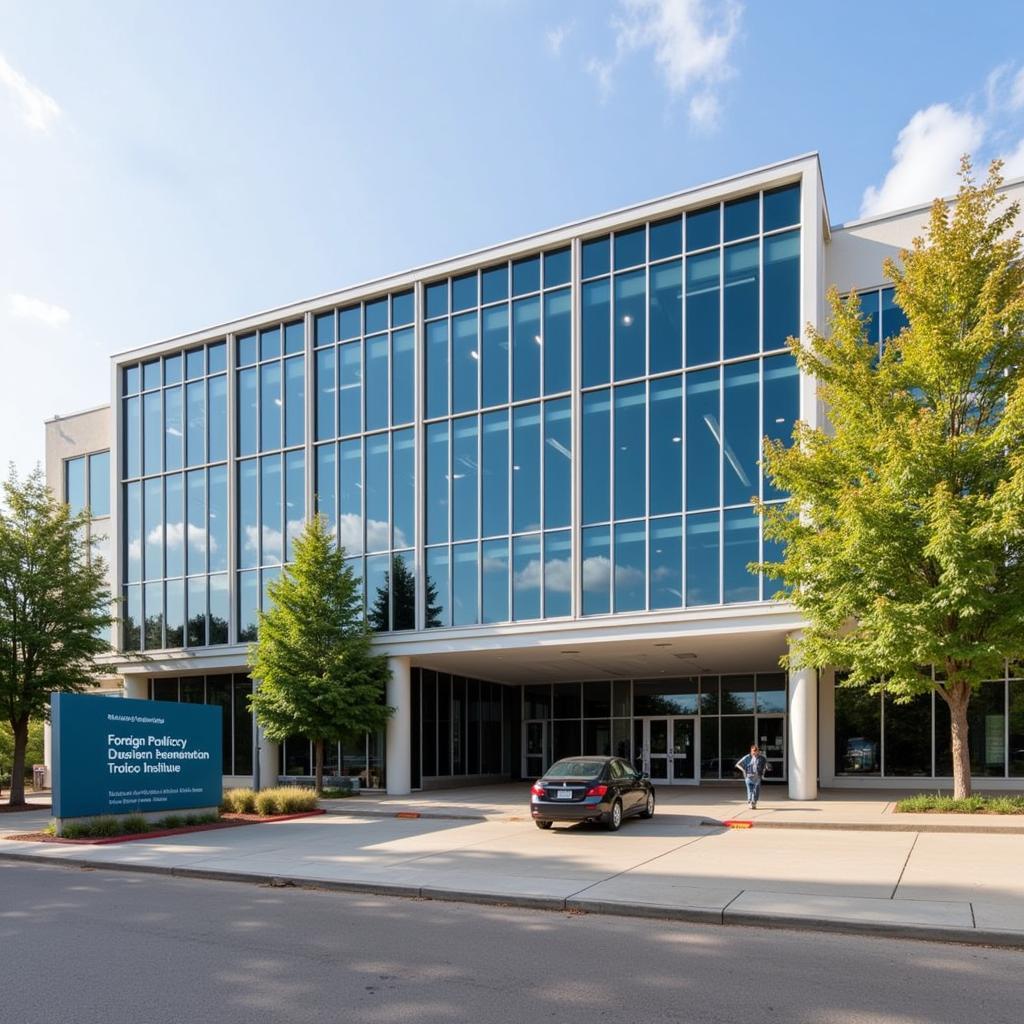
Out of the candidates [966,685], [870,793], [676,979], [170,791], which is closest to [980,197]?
[966,685]

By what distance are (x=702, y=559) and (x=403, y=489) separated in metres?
9.45

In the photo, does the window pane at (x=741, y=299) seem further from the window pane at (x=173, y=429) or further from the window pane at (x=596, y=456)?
the window pane at (x=173, y=429)

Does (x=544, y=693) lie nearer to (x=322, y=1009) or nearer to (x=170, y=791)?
(x=170, y=791)

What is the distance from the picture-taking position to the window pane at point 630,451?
2369 centimetres

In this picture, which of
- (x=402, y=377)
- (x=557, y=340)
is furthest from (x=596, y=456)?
(x=402, y=377)

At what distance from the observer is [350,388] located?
94.0 feet

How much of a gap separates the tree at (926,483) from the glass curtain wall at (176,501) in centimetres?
1909

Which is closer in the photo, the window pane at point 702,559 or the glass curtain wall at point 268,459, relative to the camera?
the window pane at point 702,559

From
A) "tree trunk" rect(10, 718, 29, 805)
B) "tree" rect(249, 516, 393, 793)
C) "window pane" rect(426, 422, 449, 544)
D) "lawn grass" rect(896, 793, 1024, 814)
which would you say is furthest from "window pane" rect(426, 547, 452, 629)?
"lawn grass" rect(896, 793, 1024, 814)

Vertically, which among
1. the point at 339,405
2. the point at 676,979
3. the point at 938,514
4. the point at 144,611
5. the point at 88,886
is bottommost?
the point at 88,886

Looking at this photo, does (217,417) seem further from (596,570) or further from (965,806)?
(965,806)

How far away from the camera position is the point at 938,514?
16.3 meters

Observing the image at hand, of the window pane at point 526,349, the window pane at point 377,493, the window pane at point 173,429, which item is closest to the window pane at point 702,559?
the window pane at point 526,349

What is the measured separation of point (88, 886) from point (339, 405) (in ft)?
Answer: 60.5
